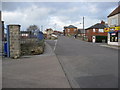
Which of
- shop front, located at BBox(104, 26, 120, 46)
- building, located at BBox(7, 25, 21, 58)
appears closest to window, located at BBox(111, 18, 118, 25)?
shop front, located at BBox(104, 26, 120, 46)

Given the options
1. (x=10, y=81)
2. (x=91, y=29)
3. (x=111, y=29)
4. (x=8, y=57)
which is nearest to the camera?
(x=10, y=81)

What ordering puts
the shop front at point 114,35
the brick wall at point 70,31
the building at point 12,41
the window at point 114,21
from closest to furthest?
1. the building at point 12,41
2. the shop front at point 114,35
3. the window at point 114,21
4. the brick wall at point 70,31

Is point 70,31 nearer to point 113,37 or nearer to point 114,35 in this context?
point 113,37

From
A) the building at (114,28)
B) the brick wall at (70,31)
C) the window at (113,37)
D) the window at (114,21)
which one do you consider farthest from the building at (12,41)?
the brick wall at (70,31)

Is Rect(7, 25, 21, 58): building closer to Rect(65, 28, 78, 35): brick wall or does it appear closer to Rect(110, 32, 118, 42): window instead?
Rect(110, 32, 118, 42): window

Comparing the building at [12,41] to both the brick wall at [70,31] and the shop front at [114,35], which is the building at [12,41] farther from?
the brick wall at [70,31]

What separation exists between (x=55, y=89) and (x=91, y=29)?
149 ft

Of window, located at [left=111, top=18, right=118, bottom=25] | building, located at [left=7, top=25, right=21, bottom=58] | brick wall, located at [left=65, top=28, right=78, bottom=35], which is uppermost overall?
brick wall, located at [left=65, top=28, right=78, bottom=35]

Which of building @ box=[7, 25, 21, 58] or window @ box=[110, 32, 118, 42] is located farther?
window @ box=[110, 32, 118, 42]

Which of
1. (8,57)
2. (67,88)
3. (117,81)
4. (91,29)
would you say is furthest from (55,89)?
(91,29)

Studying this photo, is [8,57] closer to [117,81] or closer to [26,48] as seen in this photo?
[26,48]

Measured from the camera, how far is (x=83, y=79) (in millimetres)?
5656

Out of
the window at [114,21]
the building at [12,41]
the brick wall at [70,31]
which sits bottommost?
the building at [12,41]

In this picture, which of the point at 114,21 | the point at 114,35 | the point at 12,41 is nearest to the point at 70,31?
the point at 114,21
